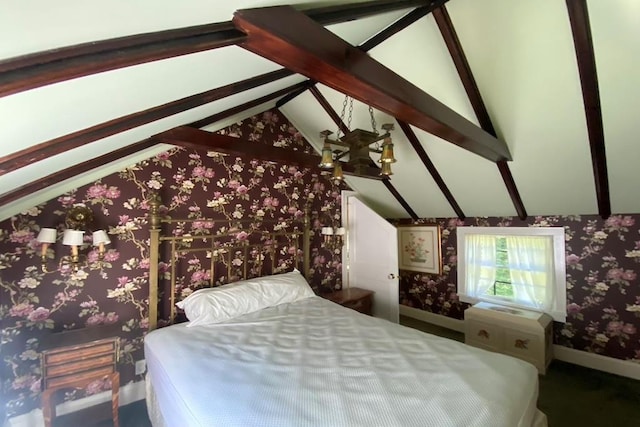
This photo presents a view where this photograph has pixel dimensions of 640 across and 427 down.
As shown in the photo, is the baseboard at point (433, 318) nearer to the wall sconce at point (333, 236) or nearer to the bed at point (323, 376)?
the wall sconce at point (333, 236)

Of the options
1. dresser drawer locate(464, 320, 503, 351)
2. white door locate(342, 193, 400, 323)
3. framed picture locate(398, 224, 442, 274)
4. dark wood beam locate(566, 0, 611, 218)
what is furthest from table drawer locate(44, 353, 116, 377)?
framed picture locate(398, 224, 442, 274)

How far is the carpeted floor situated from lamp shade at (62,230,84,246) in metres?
1.40

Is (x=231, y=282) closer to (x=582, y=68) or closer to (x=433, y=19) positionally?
(x=433, y=19)

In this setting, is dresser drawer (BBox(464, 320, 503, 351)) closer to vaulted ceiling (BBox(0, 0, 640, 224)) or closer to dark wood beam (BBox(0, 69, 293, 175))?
vaulted ceiling (BBox(0, 0, 640, 224))

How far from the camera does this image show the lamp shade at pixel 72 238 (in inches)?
82.5

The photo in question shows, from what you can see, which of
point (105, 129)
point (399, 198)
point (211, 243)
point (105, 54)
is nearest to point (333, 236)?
point (399, 198)

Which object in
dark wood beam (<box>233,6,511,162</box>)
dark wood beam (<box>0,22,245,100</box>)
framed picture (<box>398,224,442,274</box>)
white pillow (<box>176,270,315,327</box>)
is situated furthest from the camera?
framed picture (<box>398,224,442,274</box>)

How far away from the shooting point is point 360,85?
1321mm

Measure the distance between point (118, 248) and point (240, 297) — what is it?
1154 millimetres

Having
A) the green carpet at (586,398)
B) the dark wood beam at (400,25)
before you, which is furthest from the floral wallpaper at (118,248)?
the green carpet at (586,398)

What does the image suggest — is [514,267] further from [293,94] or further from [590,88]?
[293,94]

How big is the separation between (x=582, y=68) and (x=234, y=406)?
9.39 feet

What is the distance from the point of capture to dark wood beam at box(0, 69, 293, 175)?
1248 mm

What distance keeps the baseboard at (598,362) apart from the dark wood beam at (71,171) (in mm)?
4723
